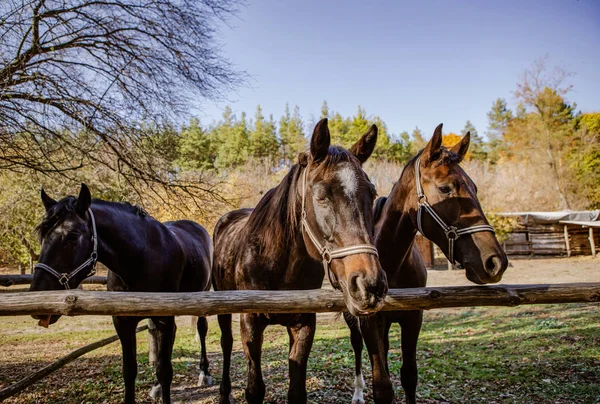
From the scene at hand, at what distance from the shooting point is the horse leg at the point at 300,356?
2.92m

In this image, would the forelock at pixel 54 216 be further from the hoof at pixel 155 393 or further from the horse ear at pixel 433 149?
the horse ear at pixel 433 149

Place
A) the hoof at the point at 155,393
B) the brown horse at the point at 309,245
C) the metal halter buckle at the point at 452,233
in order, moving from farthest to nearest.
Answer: the hoof at the point at 155,393, the metal halter buckle at the point at 452,233, the brown horse at the point at 309,245

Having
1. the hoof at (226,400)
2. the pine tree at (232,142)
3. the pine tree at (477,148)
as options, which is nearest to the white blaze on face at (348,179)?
the hoof at (226,400)

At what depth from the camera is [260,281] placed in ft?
9.86

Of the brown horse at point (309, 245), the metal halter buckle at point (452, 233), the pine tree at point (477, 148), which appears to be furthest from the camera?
the pine tree at point (477, 148)

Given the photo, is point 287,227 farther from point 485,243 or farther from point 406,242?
point 485,243

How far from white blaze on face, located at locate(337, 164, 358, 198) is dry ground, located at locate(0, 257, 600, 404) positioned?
3379mm

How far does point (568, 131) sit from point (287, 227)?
32.8 meters

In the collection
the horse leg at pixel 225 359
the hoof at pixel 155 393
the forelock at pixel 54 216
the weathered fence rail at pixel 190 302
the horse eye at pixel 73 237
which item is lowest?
the hoof at pixel 155 393

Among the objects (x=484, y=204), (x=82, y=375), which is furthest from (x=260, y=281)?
(x=484, y=204)

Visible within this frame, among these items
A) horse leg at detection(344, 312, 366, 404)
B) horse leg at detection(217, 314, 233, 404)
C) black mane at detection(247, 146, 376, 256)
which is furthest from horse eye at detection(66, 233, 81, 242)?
horse leg at detection(344, 312, 366, 404)

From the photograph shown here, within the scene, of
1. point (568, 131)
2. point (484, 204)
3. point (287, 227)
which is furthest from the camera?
point (568, 131)

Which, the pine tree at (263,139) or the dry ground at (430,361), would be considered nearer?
the dry ground at (430,361)

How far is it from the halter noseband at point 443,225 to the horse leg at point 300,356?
118 cm
